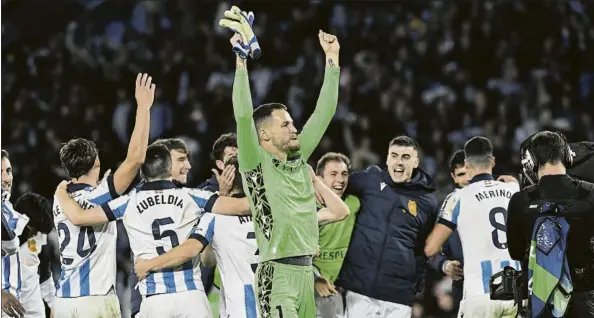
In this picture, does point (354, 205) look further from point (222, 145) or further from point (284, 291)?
point (284, 291)

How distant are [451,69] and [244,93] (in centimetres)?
1019

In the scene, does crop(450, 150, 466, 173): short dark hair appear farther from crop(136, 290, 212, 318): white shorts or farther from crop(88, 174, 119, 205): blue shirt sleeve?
crop(88, 174, 119, 205): blue shirt sleeve

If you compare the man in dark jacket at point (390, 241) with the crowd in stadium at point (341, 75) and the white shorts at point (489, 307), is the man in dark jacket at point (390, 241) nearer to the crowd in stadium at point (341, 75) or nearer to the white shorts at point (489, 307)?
the white shorts at point (489, 307)

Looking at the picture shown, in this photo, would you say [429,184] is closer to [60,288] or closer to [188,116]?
[60,288]

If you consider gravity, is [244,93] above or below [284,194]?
above

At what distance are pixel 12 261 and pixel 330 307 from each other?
267 centimetres

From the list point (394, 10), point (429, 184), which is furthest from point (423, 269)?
point (394, 10)

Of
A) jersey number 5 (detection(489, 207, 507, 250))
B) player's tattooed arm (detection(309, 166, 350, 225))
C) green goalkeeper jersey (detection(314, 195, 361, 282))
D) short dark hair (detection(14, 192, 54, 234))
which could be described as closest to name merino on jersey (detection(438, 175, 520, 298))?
jersey number 5 (detection(489, 207, 507, 250))

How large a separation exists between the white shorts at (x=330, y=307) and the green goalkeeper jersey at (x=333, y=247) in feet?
0.57

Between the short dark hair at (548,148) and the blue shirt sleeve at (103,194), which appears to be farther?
the blue shirt sleeve at (103,194)

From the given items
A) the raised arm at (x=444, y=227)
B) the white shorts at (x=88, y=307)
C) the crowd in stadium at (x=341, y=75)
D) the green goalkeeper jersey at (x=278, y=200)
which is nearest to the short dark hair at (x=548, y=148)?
the green goalkeeper jersey at (x=278, y=200)

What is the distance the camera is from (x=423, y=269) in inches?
309

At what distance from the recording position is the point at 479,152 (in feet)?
25.0

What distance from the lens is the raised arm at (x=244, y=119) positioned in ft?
17.4
